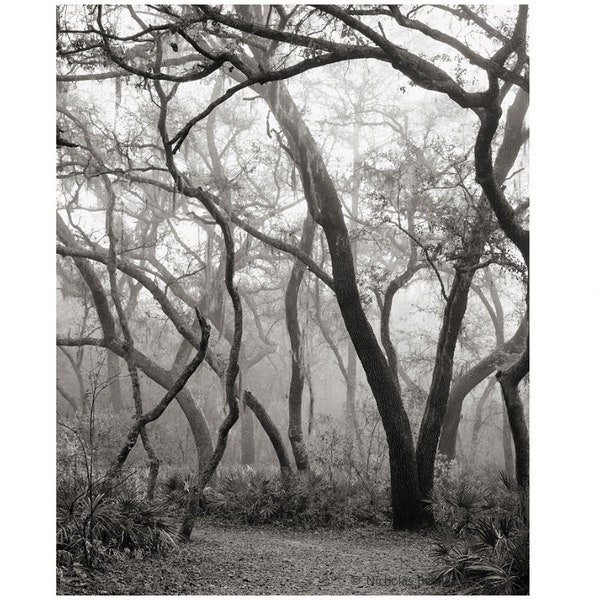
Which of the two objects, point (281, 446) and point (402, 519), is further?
point (281, 446)

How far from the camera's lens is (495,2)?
547 centimetres

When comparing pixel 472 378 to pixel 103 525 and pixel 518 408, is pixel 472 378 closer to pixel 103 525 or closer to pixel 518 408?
pixel 518 408

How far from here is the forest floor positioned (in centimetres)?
448

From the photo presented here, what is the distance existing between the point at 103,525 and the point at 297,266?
5.26 metres

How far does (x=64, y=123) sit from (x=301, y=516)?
5841mm

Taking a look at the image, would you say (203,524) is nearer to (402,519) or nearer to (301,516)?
(301,516)

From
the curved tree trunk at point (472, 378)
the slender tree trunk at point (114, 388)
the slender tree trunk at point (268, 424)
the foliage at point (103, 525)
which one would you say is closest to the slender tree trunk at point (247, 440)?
the slender tree trunk at point (114, 388)

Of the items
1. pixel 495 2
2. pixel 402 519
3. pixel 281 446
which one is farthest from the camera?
pixel 281 446

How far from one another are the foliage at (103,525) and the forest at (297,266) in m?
0.02

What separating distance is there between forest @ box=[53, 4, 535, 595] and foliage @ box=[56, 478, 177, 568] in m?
0.02

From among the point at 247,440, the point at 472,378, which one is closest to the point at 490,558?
the point at 472,378

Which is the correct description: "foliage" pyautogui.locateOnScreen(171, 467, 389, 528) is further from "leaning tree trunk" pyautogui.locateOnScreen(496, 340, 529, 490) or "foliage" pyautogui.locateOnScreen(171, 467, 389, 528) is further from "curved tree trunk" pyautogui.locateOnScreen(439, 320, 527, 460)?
"curved tree trunk" pyautogui.locateOnScreen(439, 320, 527, 460)
